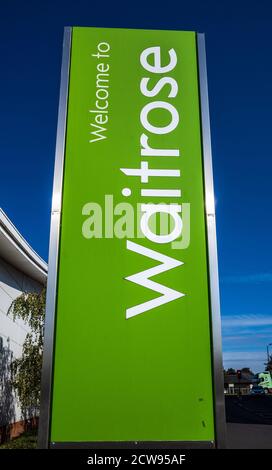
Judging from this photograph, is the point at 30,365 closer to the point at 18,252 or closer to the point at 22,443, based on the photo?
the point at 22,443

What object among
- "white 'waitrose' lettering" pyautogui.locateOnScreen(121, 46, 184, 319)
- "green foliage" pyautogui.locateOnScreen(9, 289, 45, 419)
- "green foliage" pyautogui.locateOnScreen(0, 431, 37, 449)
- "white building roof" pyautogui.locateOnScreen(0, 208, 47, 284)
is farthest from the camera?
"green foliage" pyautogui.locateOnScreen(0, 431, 37, 449)

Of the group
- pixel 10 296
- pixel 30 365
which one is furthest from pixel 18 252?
pixel 30 365

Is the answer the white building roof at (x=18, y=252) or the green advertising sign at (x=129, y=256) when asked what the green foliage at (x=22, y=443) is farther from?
the green advertising sign at (x=129, y=256)

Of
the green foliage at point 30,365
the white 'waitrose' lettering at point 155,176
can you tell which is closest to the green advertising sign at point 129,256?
the white 'waitrose' lettering at point 155,176

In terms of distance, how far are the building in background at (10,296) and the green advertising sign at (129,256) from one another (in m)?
8.39

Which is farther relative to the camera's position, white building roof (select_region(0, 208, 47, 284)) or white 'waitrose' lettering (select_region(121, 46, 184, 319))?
white building roof (select_region(0, 208, 47, 284))

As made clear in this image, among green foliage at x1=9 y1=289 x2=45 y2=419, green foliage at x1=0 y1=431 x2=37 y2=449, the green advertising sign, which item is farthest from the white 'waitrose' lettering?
green foliage at x1=0 y1=431 x2=37 y2=449

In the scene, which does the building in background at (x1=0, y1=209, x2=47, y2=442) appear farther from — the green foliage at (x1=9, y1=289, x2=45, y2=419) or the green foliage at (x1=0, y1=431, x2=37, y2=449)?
the green foliage at (x1=9, y1=289, x2=45, y2=419)

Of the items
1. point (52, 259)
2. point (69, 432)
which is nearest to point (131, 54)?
point (52, 259)

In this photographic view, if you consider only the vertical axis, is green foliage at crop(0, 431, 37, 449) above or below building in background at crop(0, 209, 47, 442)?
below

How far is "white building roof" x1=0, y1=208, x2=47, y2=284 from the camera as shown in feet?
37.4

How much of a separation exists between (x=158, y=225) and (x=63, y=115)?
3.22 ft

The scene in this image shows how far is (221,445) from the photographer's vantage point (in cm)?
238

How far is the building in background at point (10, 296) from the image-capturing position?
12273 mm
